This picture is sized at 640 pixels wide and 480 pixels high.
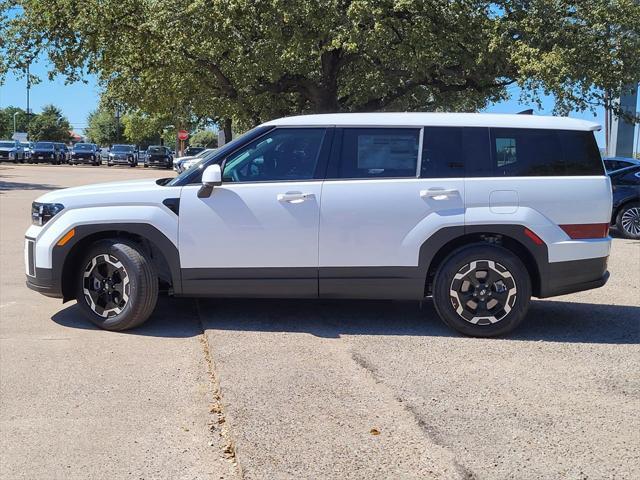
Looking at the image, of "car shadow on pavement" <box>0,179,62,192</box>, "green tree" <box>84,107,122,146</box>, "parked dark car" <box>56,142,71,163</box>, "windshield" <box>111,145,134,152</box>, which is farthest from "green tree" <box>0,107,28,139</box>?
"car shadow on pavement" <box>0,179,62,192</box>

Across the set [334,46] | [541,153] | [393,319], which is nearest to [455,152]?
[541,153]

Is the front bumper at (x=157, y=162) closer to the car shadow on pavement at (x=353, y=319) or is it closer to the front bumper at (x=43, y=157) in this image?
the front bumper at (x=43, y=157)

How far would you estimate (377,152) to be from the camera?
18.7ft

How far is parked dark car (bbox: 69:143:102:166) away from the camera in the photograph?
53000 mm

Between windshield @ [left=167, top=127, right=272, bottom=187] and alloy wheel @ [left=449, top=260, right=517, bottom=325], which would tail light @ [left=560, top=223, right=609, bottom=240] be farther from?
windshield @ [left=167, top=127, right=272, bottom=187]

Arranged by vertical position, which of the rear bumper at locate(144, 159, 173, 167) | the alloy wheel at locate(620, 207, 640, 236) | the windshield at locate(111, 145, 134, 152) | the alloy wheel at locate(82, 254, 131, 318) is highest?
the windshield at locate(111, 145, 134, 152)

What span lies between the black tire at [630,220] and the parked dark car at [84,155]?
47.3 meters

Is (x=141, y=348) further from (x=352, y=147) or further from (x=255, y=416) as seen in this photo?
(x=352, y=147)

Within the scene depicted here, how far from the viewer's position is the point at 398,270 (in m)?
5.63

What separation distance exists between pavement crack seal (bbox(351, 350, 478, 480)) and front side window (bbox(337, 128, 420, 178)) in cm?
157

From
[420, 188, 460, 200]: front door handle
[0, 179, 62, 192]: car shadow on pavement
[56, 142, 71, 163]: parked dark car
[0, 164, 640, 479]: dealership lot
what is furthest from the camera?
[56, 142, 71, 163]: parked dark car

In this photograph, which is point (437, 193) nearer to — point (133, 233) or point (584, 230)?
point (584, 230)

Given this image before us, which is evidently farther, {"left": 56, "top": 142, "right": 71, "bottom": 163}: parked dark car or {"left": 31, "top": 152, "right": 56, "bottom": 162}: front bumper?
{"left": 56, "top": 142, "right": 71, "bottom": 163}: parked dark car

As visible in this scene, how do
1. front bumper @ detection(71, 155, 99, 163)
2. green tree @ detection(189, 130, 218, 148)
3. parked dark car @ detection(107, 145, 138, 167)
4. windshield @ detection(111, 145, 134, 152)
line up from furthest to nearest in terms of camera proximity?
green tree @ detection(189, 130, 218, 148), windshield @ detection(111, 145, 134, 152), front bumper @ detection(71, 155, 99, 163), parked dark car @ detection(107, 145, 138, 167)
